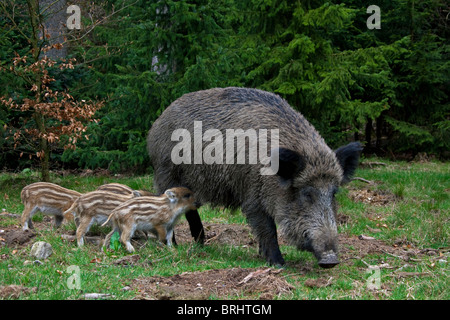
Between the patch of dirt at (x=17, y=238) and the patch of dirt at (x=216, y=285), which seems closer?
the patch of dirt at (x=216, y=285)

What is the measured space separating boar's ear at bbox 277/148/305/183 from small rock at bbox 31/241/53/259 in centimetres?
259

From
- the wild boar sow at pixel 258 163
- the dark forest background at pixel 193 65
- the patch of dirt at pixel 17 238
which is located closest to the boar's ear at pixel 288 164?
the wild boar sow at pixel 258 163

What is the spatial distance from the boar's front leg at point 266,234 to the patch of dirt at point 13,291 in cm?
245

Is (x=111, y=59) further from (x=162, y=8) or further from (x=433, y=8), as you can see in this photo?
(x=433, y=8)

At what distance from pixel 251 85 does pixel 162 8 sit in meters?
2.96

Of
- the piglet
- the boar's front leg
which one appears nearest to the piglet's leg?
the piglet

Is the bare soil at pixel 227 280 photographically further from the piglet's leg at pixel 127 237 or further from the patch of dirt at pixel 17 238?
the piglet's leg at pixel 127 237

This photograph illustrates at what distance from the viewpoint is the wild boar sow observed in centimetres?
560

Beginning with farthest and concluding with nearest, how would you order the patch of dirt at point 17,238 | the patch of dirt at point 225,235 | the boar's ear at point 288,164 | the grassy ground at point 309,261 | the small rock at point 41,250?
the patch of dirt at point 225,235 → the patch of dirt at point 17,238 → the small rock at point 41,250 → the boar's ear at point 288,164 → the grassy ground at point 309,261

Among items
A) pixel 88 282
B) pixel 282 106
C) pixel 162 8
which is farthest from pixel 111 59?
pixel 88 282

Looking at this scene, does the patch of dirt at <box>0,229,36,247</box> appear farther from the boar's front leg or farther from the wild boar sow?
the boar's front leg

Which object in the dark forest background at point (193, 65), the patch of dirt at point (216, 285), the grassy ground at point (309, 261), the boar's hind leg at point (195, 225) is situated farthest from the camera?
the dark forest background at point (193, 65)

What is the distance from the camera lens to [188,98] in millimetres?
7164

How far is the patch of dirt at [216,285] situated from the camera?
15.1 feet
